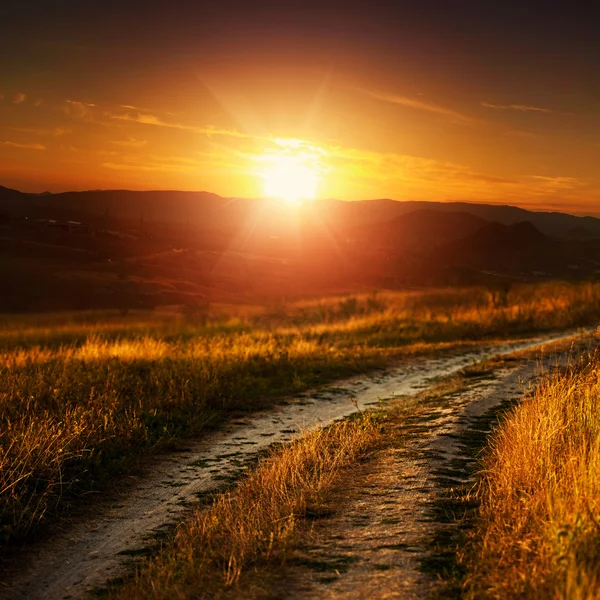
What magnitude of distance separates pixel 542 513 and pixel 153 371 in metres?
8.59

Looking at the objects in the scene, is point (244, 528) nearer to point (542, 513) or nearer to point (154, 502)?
point (154, 502)

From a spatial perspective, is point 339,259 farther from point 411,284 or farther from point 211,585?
point 211,585

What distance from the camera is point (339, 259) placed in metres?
71.2

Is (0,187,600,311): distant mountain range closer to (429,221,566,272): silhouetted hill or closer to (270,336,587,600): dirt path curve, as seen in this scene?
(429,221,566,272): silhouetted hill

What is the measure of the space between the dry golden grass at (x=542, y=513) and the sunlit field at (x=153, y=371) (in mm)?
4129

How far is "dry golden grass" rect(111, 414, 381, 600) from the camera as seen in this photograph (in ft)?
14.1

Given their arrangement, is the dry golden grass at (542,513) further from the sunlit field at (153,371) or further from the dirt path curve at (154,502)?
the sunlit field at (153,371)

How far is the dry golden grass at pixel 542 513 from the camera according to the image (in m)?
3.61

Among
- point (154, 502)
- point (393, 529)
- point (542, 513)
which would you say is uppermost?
point (542, 513)

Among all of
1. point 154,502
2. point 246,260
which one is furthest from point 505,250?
point 154,502

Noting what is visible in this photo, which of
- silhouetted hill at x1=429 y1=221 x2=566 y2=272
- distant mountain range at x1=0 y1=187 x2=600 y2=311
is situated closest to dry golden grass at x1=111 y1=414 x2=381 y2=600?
distant mountain range at x1=0 y1=187 x2=600 y2=311

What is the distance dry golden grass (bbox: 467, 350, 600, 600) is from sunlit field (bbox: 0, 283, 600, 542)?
4.13m

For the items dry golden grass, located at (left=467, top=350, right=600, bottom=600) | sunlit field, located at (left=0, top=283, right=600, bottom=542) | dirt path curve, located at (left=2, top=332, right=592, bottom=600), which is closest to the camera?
dry golden grass, located at (left=467, top=350, right=600, bottom=600)

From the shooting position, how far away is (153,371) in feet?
38.7
